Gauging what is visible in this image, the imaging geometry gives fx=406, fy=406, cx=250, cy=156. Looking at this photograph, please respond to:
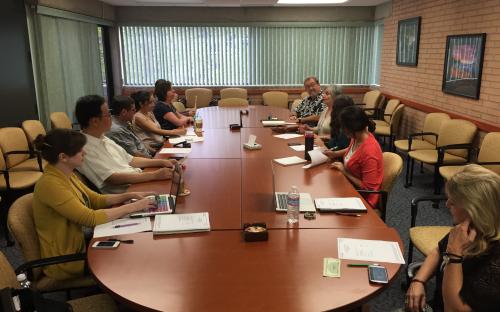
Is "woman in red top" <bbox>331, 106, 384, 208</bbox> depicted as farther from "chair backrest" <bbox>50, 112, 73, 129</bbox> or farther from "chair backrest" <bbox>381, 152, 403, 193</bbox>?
"chair backrest" <bbox>50, 112, 73, 129</bbox>

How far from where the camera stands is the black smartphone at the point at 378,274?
161 cm

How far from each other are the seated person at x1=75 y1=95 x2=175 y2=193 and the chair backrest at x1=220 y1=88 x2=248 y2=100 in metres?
5.62

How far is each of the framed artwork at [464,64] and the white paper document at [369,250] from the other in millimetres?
3615

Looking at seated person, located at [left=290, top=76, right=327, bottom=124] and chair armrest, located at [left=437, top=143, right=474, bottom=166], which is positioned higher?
seated person, located at [left=290, top=76, right=327, bottom=124]

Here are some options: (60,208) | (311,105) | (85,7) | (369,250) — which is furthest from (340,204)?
(85,7)

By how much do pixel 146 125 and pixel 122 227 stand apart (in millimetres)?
2603

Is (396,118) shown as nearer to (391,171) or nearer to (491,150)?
(491,150)

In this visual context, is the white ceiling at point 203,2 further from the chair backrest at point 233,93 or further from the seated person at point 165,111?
the seated person at point 165,111

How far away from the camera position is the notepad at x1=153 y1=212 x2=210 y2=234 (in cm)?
204

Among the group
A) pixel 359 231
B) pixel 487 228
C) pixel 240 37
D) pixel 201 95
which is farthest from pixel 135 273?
pixel 240 37

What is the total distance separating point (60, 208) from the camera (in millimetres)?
2020

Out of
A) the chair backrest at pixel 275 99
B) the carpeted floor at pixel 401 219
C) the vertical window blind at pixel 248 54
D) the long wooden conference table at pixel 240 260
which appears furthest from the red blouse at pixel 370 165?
the vertical window blind at pixel 248 54

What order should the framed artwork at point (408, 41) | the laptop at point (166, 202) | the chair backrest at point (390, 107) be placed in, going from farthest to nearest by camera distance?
the chair backrest at point (390, 107)
the framed artwork at point (408, 41)
the laptop at point (166, 202)

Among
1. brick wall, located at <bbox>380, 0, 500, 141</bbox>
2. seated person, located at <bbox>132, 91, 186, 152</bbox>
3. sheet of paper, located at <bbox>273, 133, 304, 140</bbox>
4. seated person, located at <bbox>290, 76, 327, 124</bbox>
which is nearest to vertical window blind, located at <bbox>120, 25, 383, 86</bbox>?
brick wall, located at <bbox>380, 0, 500, 141</bbox>
